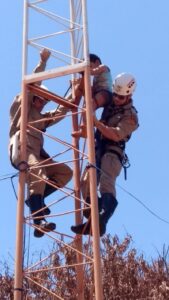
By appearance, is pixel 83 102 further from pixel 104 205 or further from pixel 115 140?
pixel 104 205

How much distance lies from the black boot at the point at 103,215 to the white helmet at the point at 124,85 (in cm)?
159

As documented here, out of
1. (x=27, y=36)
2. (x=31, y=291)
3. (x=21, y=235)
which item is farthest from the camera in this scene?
(x=31, y=291)

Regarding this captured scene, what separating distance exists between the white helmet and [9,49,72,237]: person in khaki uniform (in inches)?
30.4

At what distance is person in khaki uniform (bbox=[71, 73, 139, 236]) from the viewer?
847 cm

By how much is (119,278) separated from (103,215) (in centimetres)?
818

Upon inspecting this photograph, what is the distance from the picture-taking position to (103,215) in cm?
834

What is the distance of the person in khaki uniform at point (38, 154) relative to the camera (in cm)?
862

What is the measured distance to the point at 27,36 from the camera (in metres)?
9.25

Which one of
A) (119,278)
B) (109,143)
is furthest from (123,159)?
(119,278)

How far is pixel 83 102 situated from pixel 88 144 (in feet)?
4.04

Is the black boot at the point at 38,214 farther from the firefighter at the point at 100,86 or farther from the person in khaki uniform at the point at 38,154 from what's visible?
the firefighter at the point at 100,86

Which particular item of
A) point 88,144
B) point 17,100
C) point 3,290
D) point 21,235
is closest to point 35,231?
point 21,235

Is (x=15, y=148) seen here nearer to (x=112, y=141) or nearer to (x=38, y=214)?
(x=38, y=214)

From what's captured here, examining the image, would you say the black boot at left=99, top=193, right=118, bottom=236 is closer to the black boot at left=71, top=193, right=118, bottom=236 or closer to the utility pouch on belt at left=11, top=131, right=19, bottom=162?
the black boot at left=71, top=193, right=118, bottom=236
